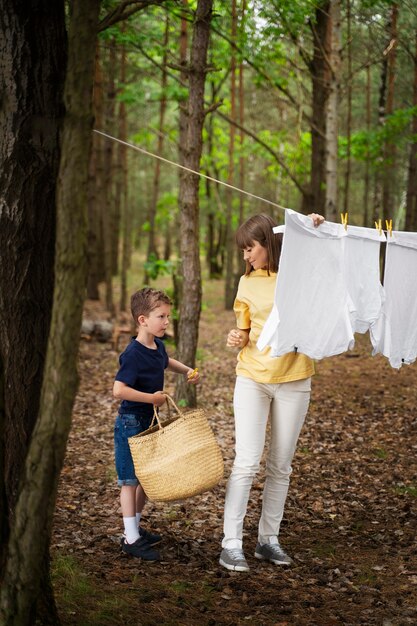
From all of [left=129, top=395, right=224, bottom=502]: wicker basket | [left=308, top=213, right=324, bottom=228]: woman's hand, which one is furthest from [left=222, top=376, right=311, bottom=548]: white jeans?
[left=308, top=213, right=324, bottom=228]: woman's hand

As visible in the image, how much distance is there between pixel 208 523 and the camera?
5.08 metres

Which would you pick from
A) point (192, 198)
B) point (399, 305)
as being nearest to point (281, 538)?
point (399, 305)

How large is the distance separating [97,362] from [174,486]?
7.73 metres

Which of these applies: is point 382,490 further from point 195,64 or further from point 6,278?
point 195,64

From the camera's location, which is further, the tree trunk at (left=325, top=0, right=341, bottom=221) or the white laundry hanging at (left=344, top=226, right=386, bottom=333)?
the tree trunk at (left=325, top=0, right=341, bottom=221)

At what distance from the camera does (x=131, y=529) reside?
14.2ft

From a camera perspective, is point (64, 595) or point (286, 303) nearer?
point (64, 595)

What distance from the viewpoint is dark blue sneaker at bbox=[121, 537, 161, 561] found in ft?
14.1

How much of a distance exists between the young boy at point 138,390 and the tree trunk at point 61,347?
1277 millimetres

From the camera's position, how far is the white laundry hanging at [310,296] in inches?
155

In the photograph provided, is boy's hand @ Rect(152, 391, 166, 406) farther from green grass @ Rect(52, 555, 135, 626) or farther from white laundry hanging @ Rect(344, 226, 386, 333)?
white laundry hanging @ Rect(344, 226, 386, 333)

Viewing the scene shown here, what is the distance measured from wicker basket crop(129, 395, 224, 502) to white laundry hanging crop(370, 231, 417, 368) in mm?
1466

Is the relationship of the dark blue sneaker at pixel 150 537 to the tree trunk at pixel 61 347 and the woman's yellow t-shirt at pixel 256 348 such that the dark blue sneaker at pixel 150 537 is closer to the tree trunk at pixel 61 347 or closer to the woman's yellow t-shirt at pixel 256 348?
the woman's yellow t-shirt at pixel 256 348

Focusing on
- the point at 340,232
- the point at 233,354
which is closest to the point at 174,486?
the point at 340,232
